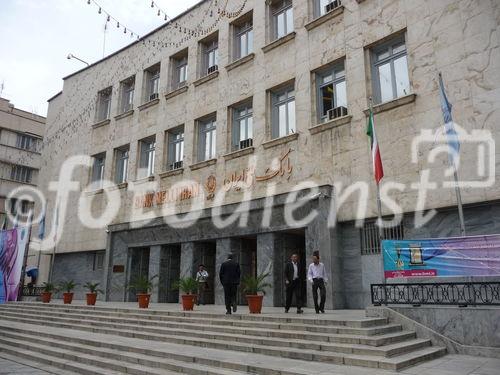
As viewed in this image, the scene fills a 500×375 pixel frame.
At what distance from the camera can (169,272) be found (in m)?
19.5

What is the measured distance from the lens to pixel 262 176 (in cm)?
1636

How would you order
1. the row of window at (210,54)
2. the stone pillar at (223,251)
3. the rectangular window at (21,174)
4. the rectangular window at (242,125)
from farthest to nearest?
the rectangular window at (21,174)
the rectangular window at (242,125)
the row of window at (210,54)
the stone pillar at (223,251)

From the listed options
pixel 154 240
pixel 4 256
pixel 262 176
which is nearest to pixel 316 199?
pixel 262 176

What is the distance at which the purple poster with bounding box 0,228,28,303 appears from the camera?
22.1 metres

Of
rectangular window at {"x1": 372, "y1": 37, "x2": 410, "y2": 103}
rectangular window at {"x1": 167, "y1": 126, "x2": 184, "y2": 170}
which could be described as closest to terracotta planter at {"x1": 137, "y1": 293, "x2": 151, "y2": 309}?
rectangular window at {"x1": 167, "y1": 126, "x2": 184, "y2": 170}

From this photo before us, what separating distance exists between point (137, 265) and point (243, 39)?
39.9 ft

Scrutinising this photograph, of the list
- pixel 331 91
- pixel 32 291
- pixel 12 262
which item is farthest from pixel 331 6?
pixel 32 291

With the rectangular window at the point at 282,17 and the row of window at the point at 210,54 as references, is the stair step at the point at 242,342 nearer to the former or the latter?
the row of window at the point at 210,54

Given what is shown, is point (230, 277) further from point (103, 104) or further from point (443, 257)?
point (103, 104)

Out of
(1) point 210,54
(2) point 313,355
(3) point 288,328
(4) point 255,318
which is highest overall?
(1) point 210,54

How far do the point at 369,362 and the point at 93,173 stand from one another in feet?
70.8

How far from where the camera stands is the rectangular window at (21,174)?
4094 cm

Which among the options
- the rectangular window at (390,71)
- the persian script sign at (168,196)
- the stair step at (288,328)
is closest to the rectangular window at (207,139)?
the persian script sign at (168,196)

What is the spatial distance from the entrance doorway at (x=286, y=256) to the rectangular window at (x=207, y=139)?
5.75m
